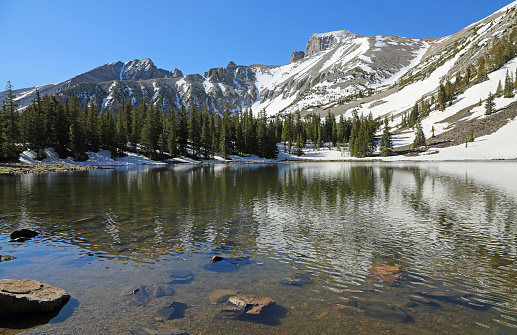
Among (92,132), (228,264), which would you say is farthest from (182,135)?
(228,264)

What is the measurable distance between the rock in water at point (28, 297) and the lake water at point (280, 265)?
0.38m

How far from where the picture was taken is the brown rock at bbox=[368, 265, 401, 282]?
34.6 feet

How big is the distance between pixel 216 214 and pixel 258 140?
12620cm

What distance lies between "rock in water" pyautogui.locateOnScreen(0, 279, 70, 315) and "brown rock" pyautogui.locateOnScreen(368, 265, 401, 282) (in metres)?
10.6

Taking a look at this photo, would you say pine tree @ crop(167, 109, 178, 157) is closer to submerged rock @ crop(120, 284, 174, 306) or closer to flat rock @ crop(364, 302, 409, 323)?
submerged rock @ crop(120, 284, 174, 306)

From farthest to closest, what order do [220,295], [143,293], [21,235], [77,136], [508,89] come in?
[508,89] < [77,136] < [21,235] < [143,293] < [220,295]

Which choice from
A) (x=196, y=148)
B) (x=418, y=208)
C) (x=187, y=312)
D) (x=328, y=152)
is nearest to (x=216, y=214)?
(x=187, y=312)

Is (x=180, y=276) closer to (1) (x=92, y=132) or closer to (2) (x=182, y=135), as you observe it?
(1) (x=92, y=132)

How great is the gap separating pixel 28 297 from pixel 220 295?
5381 mm

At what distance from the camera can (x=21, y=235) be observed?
15.6 meters

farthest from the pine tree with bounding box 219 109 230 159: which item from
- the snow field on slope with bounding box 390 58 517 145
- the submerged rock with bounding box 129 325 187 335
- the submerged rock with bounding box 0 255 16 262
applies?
the submerged rock with bounding box 129 325 187 335

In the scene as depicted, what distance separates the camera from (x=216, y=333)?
721 centimetres

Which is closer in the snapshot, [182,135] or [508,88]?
[182,135]

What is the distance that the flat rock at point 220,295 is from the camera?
886cm
